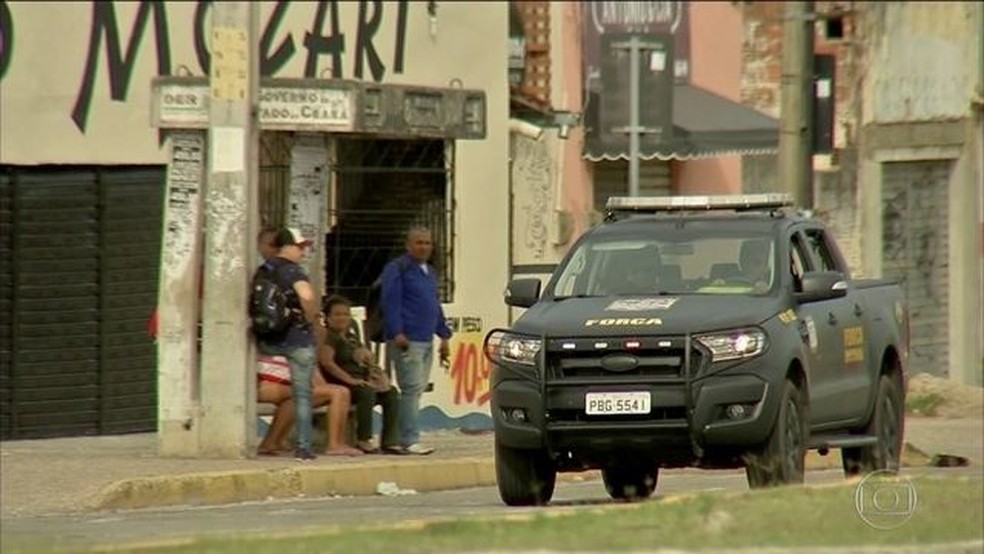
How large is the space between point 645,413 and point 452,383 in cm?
864

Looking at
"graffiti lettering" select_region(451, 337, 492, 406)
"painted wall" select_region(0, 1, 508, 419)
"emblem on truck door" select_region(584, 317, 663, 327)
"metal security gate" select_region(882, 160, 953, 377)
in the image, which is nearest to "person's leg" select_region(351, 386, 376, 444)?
"painted wall" select_region(0, 1, 508, 419)

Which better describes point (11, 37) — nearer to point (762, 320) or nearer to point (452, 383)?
point (452, 383)

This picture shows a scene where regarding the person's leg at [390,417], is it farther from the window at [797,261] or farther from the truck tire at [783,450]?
the truck tire at [783,450]

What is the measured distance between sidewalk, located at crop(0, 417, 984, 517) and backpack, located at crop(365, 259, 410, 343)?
1.01m

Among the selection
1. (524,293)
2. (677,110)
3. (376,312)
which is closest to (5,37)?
(376,312)

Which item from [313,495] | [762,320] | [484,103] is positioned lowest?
[313,495]

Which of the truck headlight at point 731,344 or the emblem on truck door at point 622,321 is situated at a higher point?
the emblem on truck door at point 622,321

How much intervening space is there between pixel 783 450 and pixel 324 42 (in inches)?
374

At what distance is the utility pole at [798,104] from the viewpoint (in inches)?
904

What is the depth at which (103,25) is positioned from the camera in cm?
2202

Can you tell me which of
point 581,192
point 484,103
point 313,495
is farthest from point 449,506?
point 581,192

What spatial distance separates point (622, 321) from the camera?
14.7m

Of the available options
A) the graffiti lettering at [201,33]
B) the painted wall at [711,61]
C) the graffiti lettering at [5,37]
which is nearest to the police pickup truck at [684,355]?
the graffiti lettering at [5,37]

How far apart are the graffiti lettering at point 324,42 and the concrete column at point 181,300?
407cm
